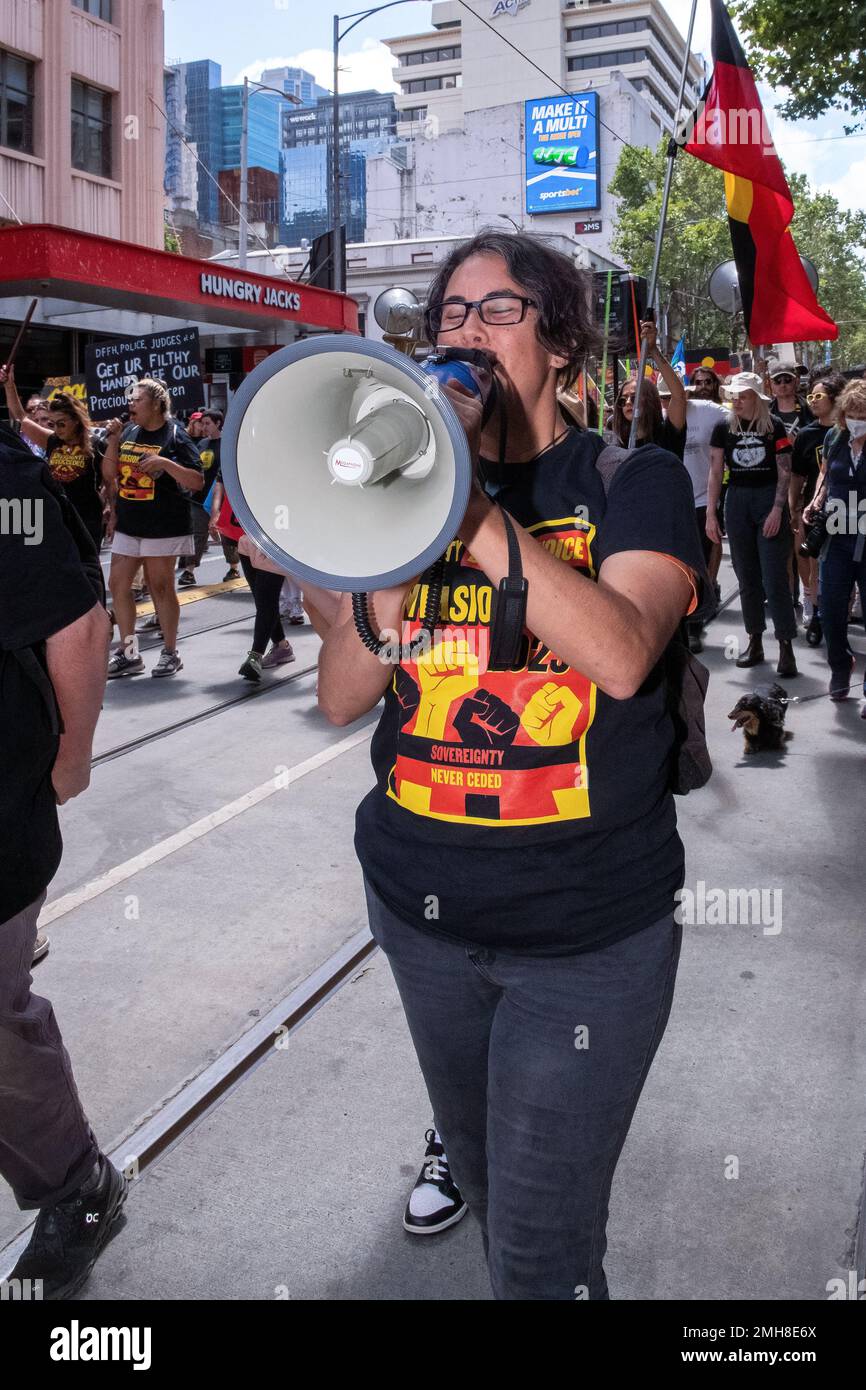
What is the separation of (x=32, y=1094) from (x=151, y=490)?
20.3ft

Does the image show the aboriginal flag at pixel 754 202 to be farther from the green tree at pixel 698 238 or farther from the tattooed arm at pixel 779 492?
the green tree at pixel 698 238

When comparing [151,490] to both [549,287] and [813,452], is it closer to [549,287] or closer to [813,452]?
[813,452]

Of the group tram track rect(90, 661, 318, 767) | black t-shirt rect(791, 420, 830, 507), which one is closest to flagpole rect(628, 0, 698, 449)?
tram track rect(90, 661, 318, 767)

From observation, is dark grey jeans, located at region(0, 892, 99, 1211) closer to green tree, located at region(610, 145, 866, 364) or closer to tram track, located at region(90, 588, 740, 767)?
tram track, located at region(90, 588, 740, 767)

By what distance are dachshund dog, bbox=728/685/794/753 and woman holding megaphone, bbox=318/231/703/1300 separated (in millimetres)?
4460

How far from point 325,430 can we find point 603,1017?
0.86m

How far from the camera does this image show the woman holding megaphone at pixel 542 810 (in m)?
1.68

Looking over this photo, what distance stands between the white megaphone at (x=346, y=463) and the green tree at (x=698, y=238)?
52714 millimetres

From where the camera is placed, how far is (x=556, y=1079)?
1.67 meters

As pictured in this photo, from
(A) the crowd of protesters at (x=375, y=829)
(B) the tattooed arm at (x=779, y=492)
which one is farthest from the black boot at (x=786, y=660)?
(A) the crowd of protesters at (x=375, y=829)

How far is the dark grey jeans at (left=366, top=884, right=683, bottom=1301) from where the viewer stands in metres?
1.67

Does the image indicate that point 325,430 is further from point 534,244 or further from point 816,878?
point 816,878
